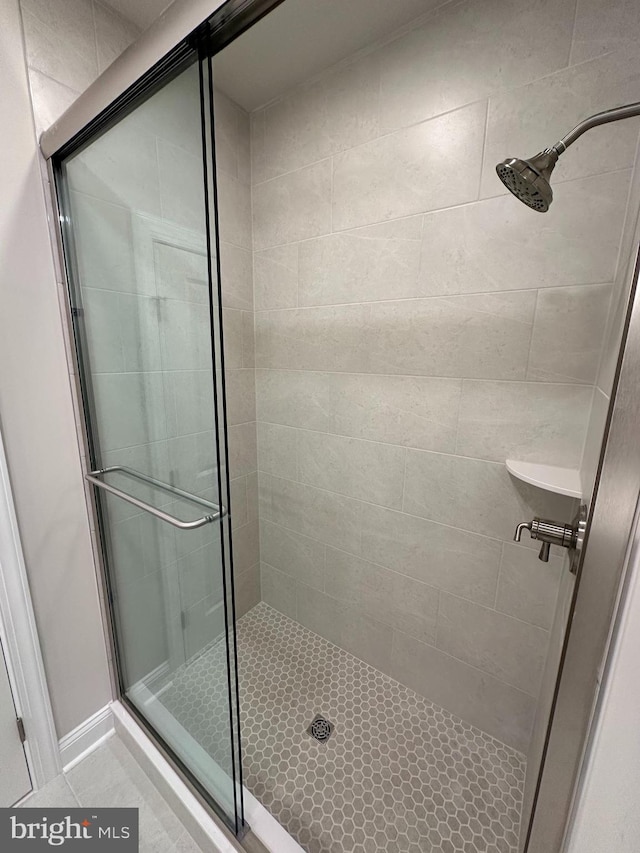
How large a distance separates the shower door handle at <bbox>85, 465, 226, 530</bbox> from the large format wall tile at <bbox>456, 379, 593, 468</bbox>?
2.76ft

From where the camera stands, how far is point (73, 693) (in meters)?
1.15

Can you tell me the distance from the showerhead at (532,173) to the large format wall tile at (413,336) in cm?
35

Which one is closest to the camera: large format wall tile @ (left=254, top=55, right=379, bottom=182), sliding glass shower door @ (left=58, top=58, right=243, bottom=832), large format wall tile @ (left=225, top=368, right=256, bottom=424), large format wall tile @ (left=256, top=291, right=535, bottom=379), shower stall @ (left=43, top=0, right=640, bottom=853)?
sliding glass shower door @ (left=58, top=58, right=243, bottom=832)

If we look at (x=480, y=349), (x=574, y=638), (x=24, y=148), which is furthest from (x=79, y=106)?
(x=574, y=638)

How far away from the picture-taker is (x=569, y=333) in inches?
37.9

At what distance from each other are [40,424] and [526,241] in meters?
1.49

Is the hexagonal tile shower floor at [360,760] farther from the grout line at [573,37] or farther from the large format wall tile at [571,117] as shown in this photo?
the grout line at [573,37]

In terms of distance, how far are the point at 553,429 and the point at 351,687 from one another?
4.30 ft

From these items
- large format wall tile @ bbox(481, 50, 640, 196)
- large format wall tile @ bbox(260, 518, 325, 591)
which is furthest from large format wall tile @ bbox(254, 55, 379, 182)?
Answer: large format wall tile @ bbox(260, 518, 325, 591)

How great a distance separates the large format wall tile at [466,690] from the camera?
3.96ft

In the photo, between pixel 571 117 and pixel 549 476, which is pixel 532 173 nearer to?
pixel 571 117

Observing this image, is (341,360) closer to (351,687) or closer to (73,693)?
(351,687)

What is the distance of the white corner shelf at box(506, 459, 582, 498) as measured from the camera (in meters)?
0.89

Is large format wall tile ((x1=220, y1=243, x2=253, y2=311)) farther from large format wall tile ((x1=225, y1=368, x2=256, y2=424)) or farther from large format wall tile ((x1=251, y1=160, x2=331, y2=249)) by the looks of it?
Result: large format wall tile ((x1=225, y1=368, x2=256, y2=424))
